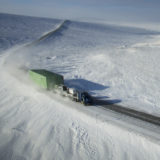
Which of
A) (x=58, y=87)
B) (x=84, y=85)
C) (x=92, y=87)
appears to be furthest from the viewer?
(x=84, y=85)

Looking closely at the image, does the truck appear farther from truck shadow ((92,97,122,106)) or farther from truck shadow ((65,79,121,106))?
truck shadow ((65,79,121,106))

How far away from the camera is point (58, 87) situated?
23.7 meters

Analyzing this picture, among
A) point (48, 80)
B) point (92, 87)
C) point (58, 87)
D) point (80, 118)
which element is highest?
point (48, 80)

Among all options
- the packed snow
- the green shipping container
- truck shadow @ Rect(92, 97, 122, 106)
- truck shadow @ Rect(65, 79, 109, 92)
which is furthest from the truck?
truck shadow @ Rect(65, 79, 109, 92)

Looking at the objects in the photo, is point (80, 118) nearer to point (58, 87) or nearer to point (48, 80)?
point (58, 87)

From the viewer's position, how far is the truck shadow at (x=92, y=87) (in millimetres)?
22750

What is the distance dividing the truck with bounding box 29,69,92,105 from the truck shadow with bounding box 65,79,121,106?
5.82 feet

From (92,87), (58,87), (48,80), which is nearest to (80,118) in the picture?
(58,87)

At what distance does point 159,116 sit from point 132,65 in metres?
19.4

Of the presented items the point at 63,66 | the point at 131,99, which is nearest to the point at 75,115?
the point at 131,99

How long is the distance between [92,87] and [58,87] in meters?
6.17

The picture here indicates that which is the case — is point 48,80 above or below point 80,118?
above

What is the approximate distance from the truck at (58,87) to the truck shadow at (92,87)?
1.77 metres

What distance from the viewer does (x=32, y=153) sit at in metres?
14.4
